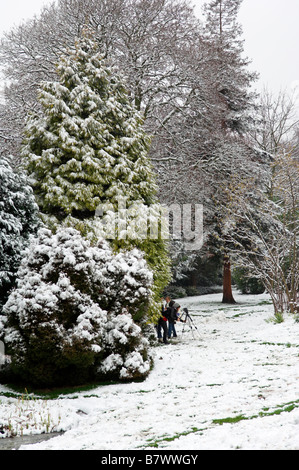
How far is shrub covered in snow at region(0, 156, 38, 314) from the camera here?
8289 millimetres

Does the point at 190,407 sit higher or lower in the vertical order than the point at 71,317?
lower

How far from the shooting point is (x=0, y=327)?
7727 millimetres

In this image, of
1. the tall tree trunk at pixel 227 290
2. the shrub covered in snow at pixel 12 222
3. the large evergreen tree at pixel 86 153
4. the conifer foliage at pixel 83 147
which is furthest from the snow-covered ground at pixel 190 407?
the tall tree trunk at pixel 227 290

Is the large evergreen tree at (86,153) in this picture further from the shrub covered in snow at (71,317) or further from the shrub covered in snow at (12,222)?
the shrub covered in snow at (71,317)

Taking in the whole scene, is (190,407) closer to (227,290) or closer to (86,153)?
(86,153)

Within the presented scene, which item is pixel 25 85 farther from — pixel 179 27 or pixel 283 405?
pixel 283 405

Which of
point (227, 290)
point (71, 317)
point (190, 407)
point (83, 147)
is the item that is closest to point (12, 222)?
point (71, 317)

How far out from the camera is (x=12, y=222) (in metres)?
8.41

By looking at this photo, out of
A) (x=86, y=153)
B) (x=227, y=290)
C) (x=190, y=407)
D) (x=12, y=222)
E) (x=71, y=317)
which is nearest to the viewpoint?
(x=190, y=407)

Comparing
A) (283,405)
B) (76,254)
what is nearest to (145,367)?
(76,254)

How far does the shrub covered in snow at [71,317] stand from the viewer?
6996 millimetres

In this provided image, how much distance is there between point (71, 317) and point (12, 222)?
2.51m

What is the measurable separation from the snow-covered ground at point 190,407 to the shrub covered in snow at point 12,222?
2.32 meters
